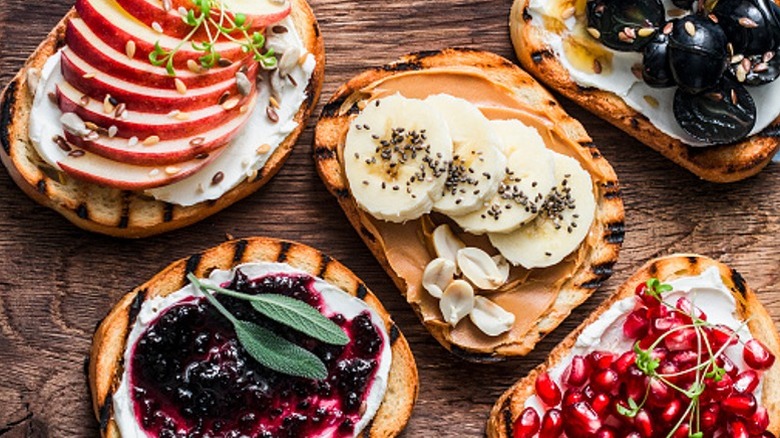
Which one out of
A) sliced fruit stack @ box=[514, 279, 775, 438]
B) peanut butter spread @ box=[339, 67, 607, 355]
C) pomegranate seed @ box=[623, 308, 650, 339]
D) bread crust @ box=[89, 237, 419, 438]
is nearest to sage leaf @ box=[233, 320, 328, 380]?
bread crust @ box=[89, 237, 419, 438]

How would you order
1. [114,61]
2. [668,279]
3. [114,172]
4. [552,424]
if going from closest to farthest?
[114,61]
[114,172]
[552,424]
[668,279]

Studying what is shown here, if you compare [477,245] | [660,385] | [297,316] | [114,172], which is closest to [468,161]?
[477,245]

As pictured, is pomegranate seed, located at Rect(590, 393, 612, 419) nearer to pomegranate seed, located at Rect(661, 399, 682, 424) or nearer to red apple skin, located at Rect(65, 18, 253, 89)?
pomegranate seed, located at Rect(661, 399, 682, 424)

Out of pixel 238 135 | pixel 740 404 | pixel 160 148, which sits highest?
pixel 160 148

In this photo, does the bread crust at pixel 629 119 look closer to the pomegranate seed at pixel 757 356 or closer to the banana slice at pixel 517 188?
the banana slice at pixel 517 188

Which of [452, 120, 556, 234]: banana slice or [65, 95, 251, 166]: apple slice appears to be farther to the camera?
[452, 120, 556, 234]: banana slice

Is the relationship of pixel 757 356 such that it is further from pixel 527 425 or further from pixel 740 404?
pixel 527 425
